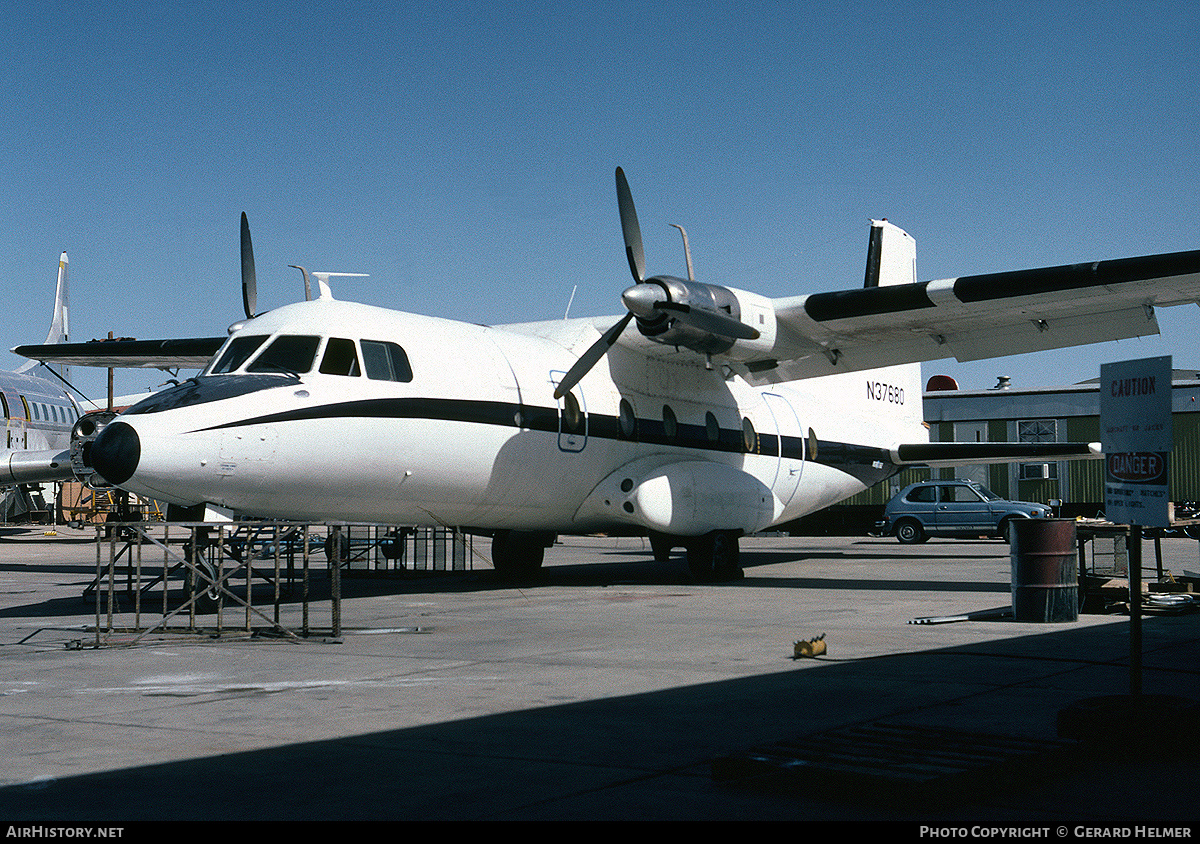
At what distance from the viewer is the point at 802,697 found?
641 centimetres

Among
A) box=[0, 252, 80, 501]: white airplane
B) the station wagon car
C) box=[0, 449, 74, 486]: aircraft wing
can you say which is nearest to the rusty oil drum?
box=[0, 449, 74, 486]: aircraft wing

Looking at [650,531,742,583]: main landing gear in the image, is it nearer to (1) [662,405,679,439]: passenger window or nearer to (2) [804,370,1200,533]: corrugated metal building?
(1) [662,405,679,439]: passenger window

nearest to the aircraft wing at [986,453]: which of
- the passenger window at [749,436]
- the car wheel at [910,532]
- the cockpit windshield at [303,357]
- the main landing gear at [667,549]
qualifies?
the passenger window at [749,436]

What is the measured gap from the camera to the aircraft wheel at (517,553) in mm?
17391

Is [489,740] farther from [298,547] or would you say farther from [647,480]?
[298,547]

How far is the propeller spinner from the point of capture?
14.7 m

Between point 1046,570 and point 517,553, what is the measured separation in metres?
9.19

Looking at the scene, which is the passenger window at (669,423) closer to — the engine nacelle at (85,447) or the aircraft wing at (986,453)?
the aircraft wing at (986,453)

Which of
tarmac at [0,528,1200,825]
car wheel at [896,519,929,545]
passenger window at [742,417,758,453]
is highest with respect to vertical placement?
passenger window at [742,417,758,453]

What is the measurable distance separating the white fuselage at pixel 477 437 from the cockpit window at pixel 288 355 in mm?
59

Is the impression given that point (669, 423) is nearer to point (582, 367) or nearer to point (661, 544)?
point (661, 544)

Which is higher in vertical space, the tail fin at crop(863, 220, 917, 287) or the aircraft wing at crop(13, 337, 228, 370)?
the tail fin at crop(863, 220, 917, 287)

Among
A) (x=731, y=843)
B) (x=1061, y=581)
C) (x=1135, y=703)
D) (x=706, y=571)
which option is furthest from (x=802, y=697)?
(x=706, y=571)

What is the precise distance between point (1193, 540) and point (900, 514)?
8.04 m
